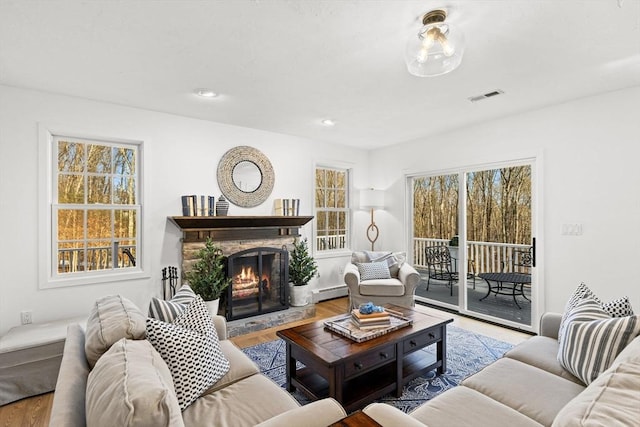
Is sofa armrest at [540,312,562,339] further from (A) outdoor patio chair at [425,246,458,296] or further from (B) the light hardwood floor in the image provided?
→ (A) outdoor patio chair at [425,246,458,296]

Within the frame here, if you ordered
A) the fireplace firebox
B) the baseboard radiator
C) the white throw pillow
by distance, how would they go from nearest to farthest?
the fireplace firebox → the white throw pillow → the baseboard radiator

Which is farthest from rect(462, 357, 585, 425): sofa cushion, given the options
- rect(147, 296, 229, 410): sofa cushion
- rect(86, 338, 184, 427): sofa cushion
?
rect(86, 338, 184, 427): sofa cushion

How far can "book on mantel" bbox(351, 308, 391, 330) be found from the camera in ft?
8.05

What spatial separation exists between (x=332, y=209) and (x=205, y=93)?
9.10ft

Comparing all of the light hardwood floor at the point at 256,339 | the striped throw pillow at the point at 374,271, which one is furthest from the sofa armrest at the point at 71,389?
the striped throw pillow at the point at 374,271

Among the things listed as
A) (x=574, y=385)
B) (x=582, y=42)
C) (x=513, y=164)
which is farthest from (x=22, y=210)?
(x=513, y=164)

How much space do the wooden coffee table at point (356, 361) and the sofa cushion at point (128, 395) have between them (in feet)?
3.83

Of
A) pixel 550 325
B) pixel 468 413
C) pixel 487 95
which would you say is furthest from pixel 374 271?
pixel 468 413

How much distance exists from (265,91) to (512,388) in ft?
9.49

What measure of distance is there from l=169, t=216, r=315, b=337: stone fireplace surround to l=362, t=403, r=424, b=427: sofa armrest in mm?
2675

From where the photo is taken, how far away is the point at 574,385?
64.2 inches

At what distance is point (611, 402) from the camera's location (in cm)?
87

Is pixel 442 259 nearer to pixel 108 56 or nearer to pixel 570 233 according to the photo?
pixel 570 233

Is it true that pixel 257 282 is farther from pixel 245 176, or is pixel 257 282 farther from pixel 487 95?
pixel 487 95
